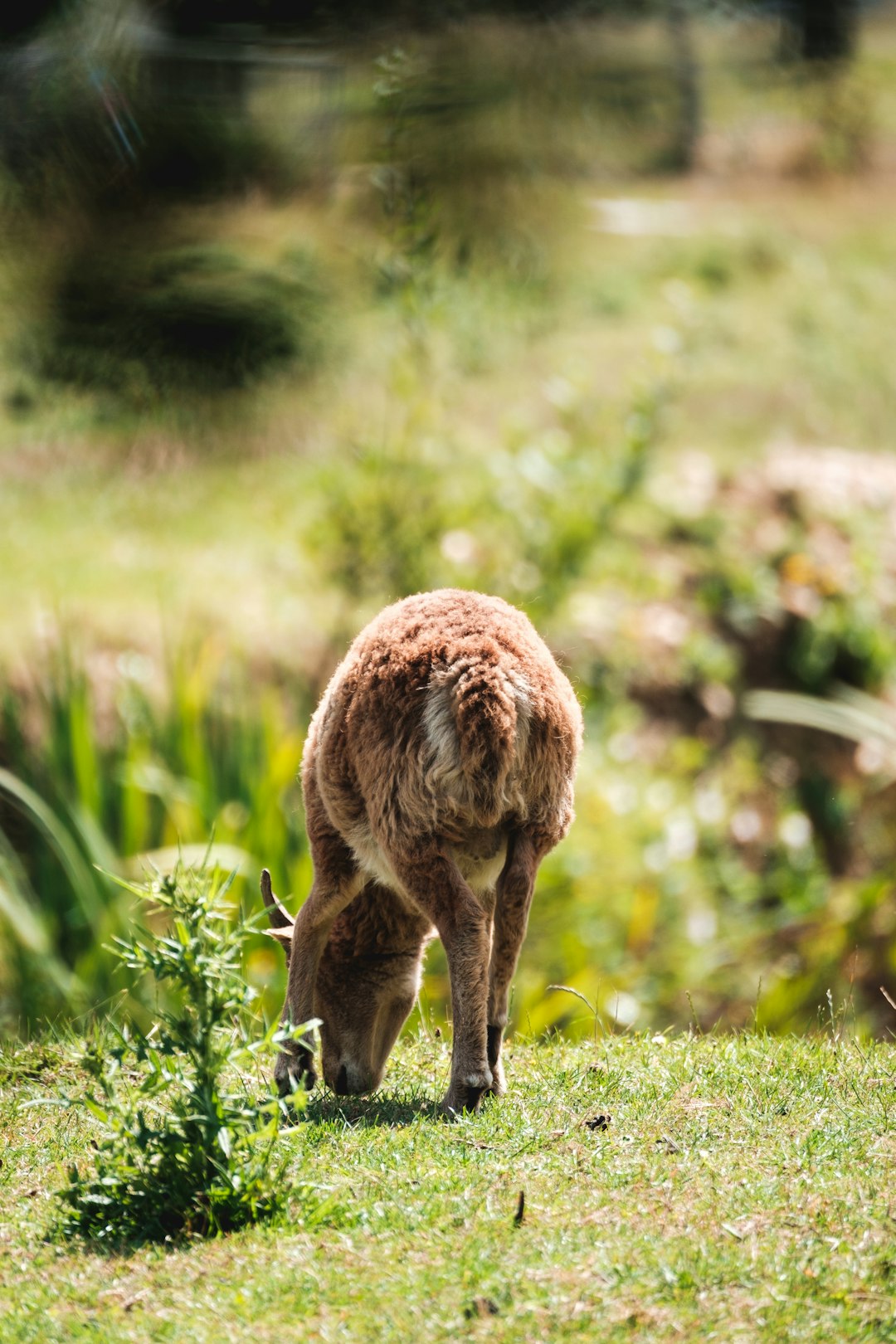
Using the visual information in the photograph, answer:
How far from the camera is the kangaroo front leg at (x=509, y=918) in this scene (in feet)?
14.4

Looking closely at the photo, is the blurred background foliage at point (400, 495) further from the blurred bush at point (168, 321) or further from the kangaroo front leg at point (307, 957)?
the kangaroo front leg at point (307, 957)

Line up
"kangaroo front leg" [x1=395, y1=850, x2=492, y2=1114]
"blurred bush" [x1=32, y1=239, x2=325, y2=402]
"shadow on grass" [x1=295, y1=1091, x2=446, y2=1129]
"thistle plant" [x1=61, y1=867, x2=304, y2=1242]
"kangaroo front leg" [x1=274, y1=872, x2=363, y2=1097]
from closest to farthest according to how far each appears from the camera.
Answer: "thistle plant" [x1=61, y1=867, x2=304, y2=1242] < "kangaroo front leg" [x1=395, y1=850, x2=492, y2=1114] < "shadow on grass" [x1=295, y1=1091, x2=446, y2=1129] < "kangaroo front leg" [x1=274, y1=872, x2=363, y2=1097] < "blurred bush" [x1=32, y1=239, x2=325, y2=402]

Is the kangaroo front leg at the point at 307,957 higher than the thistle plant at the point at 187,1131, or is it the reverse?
the thistle plant at the point at 187,1131

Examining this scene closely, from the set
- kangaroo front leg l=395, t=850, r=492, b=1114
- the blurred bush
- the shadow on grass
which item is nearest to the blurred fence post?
the blurred bush

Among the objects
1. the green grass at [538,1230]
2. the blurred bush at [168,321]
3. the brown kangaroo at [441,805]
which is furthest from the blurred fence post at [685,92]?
the green grass at [538,1230]

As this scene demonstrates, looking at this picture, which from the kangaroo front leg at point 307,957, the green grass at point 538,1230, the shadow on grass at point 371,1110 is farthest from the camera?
the kangaroo front leg at point 307,957

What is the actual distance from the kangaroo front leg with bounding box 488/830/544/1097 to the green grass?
29 cm

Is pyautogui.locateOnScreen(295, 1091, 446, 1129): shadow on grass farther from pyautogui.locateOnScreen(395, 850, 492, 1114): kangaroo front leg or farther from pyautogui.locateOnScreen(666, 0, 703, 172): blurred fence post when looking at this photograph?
pyautogui.locateOnScreen(666, 0, 703, 172): blurred fence post

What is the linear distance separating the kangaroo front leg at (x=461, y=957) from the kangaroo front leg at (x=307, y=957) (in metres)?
0.51

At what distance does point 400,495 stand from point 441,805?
577 cm

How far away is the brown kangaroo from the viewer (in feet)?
13.7

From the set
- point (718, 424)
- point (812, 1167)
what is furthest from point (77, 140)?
point (718, 424)

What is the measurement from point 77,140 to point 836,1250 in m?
6.05

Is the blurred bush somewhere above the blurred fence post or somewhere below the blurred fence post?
above
